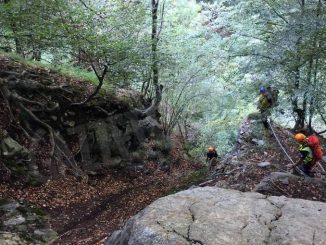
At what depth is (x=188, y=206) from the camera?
5.01m

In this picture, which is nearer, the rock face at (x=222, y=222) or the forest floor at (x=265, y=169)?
the rock face at (x=222, y=222)

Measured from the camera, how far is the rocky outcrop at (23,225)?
7.20 m

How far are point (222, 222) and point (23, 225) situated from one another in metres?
5.02

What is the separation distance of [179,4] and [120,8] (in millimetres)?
10921

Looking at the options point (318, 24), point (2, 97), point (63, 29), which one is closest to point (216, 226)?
point (318, 24)

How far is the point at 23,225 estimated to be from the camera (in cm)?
773

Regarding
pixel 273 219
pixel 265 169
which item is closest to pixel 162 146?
pixel 265 169

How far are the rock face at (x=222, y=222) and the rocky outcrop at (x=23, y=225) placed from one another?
2944 millimetres

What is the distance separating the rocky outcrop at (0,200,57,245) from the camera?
720 cm

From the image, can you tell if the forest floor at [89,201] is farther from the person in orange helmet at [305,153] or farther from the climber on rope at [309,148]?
the climber on rope at [309,148]

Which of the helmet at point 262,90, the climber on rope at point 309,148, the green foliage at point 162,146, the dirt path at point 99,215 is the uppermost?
the helmet at point 262,90

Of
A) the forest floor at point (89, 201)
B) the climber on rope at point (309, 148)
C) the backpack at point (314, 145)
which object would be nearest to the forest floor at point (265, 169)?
the climber on rope at point (309, 148)

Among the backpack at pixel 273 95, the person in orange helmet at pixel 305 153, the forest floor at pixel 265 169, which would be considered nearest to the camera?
the forest floor at pixel 265 169

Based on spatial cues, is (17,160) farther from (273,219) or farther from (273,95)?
(273,95)
